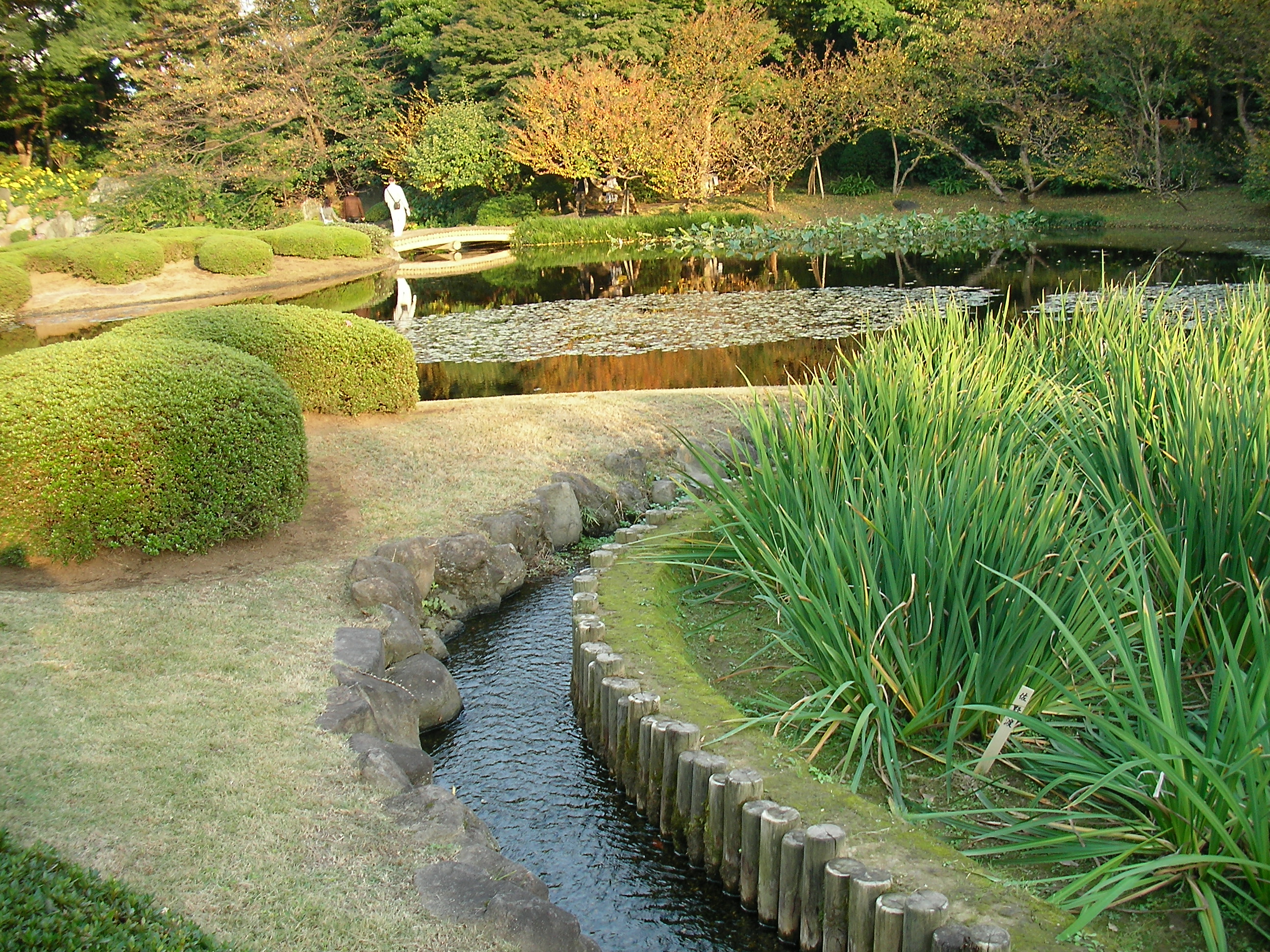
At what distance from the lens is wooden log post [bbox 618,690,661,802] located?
3.93m

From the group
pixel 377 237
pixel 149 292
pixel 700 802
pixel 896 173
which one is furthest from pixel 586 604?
pixel 896 173

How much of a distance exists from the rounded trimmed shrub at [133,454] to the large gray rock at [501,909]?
347cm

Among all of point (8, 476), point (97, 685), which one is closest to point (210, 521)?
point (8, 476)

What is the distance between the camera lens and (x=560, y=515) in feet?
22.9

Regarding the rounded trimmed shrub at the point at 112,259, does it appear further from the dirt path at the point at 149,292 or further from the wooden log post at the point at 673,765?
the wooden log post at the point at 673,765

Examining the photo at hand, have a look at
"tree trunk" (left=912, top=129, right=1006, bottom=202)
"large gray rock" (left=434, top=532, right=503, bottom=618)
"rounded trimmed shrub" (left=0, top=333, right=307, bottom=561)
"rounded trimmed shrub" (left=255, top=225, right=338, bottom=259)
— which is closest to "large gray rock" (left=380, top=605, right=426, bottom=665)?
"large gray rock" (left=434, top=532, right=503, bottom=618)

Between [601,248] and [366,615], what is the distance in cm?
2550

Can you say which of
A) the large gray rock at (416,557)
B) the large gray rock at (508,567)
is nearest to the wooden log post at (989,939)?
the large gray rock at (416,557)

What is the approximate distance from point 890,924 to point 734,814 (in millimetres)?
765

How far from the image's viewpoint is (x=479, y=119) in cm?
3238

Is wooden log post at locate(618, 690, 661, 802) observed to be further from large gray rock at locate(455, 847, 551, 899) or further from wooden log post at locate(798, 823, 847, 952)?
wooden log post at locate(798, 823, 847, 952)

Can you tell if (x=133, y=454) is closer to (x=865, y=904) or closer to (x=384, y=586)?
(x=384, y=586)

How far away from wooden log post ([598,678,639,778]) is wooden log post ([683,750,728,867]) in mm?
562

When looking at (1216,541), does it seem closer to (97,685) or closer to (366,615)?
(366,615)
